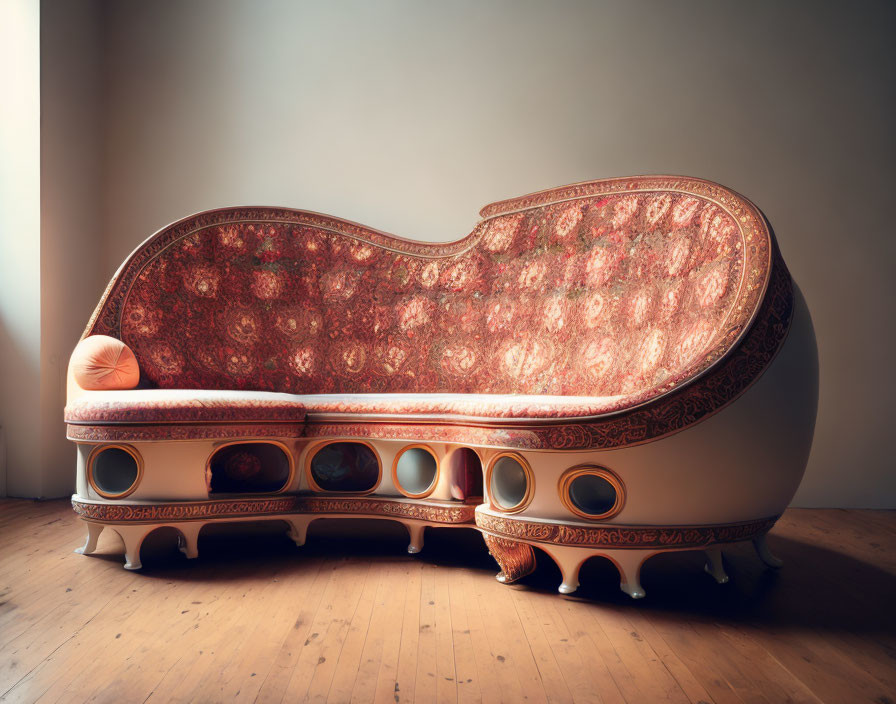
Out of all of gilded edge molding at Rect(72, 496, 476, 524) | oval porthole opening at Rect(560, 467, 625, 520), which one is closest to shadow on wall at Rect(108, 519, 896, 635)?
gilded edge molding at Rect(72, 496, 476, 524)

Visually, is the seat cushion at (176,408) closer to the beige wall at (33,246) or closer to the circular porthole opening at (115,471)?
the circular porthole opening at (115,471)

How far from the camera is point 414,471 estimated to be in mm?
2168

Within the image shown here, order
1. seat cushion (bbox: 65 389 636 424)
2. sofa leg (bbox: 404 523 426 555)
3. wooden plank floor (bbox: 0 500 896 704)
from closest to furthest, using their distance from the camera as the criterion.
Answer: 1. wooden plank floor (bbox: 0 500 896 704)
2. seat cushion (bbox: 65 389 636 424)
3. sofa leg (bbox: 404 523 426 555)

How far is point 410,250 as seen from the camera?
9.25ft

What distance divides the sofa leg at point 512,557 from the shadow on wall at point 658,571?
4 centimetres

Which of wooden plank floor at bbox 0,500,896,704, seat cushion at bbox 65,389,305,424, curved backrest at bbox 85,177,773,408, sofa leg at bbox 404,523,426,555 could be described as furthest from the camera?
curved backrest at bbox 85,177,773,408

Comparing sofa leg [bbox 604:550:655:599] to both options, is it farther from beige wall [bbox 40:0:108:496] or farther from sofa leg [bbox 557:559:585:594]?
beige wall [bbox 40:0:108:496]

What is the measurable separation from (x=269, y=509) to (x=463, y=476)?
2.25 ft

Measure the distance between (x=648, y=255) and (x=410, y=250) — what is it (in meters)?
1.06

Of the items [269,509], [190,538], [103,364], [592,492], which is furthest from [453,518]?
[103,364]

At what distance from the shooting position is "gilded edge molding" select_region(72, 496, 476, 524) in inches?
78.0

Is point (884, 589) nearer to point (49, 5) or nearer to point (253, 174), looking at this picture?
point (253, 174)

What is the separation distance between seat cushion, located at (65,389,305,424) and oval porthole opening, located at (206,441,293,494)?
165 millimetres

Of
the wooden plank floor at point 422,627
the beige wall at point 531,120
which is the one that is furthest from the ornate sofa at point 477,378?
the beige wall at point 531,120
